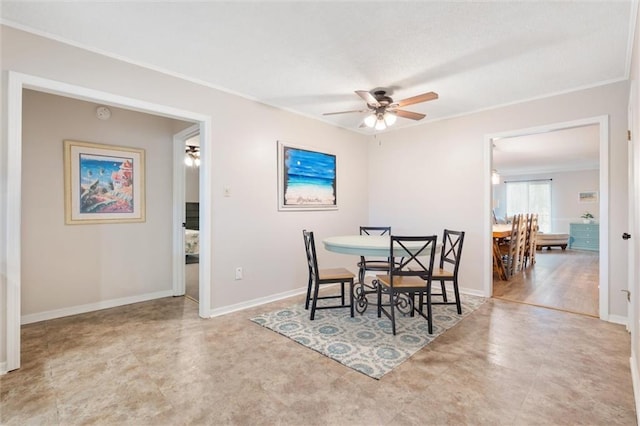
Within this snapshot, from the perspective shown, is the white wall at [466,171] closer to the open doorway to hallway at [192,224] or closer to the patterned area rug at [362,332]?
the patterned area rug at [362,332]

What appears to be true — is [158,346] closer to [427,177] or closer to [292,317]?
[292,317]

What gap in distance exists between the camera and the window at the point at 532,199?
9023 mm

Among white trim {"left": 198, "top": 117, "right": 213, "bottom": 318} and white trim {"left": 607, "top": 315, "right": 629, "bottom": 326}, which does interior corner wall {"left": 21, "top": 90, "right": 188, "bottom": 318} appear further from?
white trim {"left": 607, "top": 315, "right": 629, "bottom": 326}

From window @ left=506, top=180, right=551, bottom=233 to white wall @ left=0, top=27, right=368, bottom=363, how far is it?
7.67 meters

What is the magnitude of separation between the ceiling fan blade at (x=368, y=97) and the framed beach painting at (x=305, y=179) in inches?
50.8

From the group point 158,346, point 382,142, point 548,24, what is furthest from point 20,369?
point 382,142

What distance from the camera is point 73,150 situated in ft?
10.2

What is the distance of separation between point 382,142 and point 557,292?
10.2 ft

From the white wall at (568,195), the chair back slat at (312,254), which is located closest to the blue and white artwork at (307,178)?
the chair back slat at (312,254)

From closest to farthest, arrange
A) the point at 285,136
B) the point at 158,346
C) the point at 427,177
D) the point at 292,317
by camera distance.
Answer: the point at 158,346 → the point at 292,317 → the point at 285,136 → the point at 427,177

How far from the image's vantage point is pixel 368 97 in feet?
8.82

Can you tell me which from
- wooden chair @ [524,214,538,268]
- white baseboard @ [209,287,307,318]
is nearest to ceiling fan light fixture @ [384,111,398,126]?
white baseboard @ [209,287,307,318]

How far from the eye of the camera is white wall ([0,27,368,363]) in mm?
2206

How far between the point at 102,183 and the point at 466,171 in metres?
Result: 4.30
